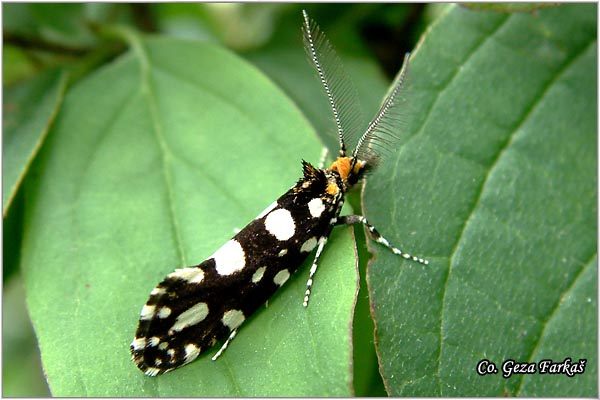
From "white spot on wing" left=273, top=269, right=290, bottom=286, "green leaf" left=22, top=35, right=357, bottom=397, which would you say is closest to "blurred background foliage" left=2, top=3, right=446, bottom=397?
"green leaf" left=22, top=35, right=357, bottom=397

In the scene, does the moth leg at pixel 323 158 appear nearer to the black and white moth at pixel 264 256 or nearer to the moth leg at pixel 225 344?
the black and white moth at pixel 264 256

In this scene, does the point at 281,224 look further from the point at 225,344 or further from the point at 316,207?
the point at 225,344

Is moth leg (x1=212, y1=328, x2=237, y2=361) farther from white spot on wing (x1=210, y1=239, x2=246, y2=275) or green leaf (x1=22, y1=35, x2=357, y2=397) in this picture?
white spot on wing (x1=210, y1=239, x2=246, y2=275)

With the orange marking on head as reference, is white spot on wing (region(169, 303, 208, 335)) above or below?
below

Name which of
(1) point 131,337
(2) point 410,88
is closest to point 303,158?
(2) point 410,88

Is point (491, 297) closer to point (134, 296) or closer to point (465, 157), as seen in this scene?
point (465, 157)

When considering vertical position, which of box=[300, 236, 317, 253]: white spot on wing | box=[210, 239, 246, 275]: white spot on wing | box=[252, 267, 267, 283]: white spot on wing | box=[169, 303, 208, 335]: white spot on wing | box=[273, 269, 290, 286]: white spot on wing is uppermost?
box=[210, 239, 246, 275]: white spot on wing

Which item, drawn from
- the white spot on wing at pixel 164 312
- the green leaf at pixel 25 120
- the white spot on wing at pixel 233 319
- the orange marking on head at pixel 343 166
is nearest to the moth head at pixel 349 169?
the orange marking on head at pixel 343 166
